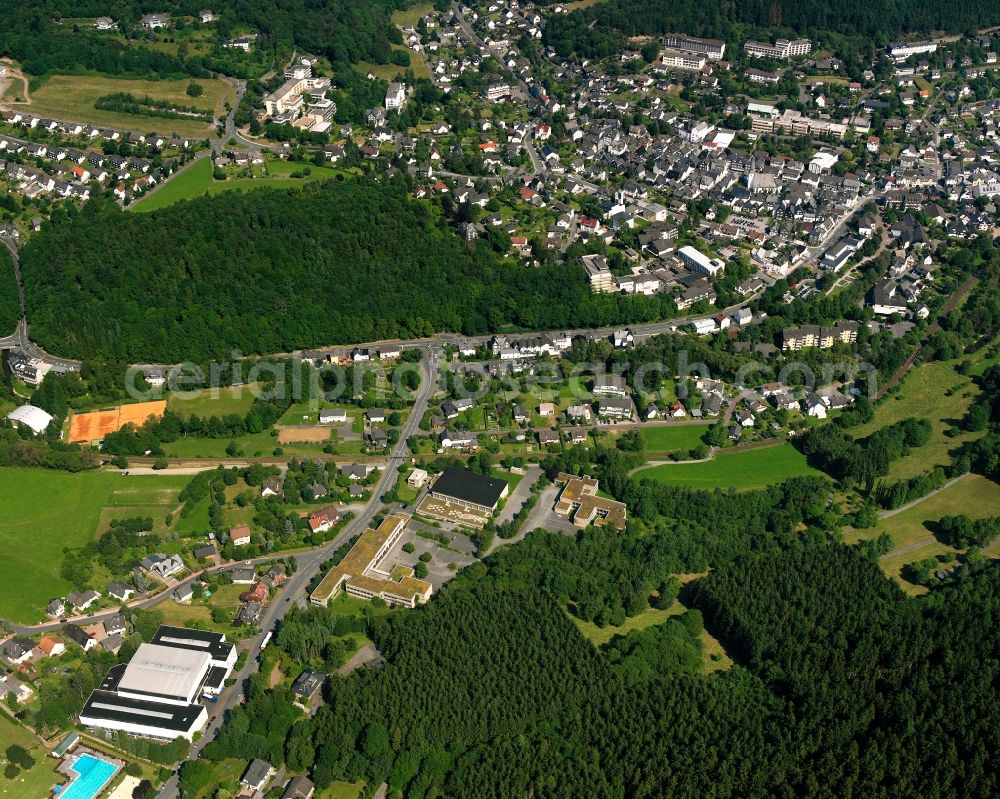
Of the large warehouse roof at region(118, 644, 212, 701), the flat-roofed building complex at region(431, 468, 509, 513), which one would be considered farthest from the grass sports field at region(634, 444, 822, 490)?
the large warehouse roof at region(118, 644, 212, 701)

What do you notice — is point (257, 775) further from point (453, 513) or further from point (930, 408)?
point (930, 408)

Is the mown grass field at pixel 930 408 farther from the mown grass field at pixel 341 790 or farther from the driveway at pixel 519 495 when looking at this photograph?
the mown grass field at pixel 341 790

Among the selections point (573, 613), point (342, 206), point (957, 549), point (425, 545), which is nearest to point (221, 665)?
point (425, 545)

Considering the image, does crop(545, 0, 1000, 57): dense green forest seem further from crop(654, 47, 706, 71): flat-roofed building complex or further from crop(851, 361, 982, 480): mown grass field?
crop(851, 361, 982, 480): mown grass field

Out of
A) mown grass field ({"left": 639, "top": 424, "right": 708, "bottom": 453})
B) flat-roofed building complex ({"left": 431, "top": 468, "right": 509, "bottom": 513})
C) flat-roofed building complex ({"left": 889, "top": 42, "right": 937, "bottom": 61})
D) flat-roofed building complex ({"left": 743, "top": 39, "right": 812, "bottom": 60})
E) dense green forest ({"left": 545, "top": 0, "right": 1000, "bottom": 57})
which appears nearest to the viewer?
flat-roofed building complex ({"left": 431, "top": 468, "right": 509, "bottom": 513})

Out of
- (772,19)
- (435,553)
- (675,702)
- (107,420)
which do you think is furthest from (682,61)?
(675,702)
